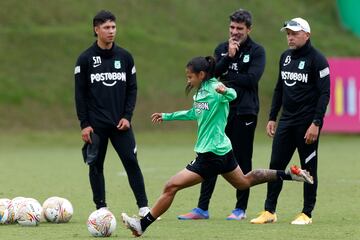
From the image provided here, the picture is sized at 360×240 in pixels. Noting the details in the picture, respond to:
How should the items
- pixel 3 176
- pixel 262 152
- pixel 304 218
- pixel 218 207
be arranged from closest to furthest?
pixel 304 218, pixel 218 207, pixel 3 176, pixel 262 152

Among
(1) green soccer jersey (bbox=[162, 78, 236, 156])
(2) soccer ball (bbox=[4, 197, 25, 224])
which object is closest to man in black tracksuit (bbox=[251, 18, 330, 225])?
(1) green soccer jersey (bbox=[162, 78, 236, 156])

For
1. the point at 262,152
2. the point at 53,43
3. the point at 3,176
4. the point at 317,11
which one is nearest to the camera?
the point at 3,176

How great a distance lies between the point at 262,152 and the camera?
24594 mm

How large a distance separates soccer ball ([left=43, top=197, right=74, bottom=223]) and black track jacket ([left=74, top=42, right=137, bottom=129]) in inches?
40.2

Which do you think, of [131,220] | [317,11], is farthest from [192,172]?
[317,11]

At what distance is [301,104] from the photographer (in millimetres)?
12227

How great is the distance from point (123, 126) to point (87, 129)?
0.43 metres

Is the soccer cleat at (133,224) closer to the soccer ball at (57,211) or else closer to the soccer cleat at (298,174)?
the soccer ball at (57,211)

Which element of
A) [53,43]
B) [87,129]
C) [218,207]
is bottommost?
[218,207]

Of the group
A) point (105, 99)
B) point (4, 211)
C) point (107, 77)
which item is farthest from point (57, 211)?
point (107, 77)

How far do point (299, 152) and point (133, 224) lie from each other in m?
2.53

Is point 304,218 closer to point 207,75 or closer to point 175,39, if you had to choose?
point 207,75

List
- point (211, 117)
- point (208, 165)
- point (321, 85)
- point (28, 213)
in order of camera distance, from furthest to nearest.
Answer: point (321, 85), point (28, 213), point (211, 117), point (208, 165)

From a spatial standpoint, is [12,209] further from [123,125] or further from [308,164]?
[308,164]
